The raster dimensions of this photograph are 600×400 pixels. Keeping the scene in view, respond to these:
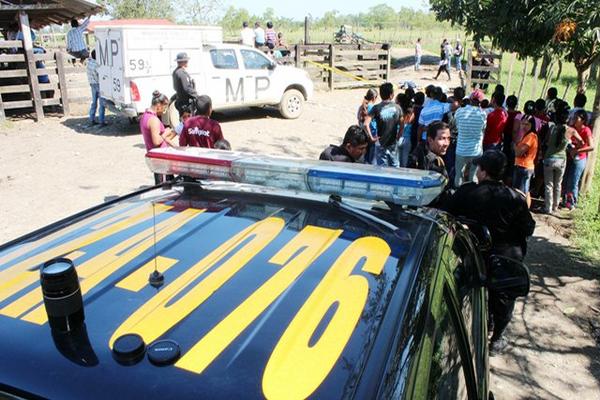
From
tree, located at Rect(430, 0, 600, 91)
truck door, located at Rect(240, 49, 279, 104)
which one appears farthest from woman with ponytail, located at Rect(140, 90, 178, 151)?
truck door, located at Rect(240, 49, 279, 104)

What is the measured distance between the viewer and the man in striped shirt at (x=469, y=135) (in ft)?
21.9

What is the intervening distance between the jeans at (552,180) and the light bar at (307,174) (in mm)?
5329

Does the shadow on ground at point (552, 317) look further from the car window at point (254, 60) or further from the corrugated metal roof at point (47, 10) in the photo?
the corrugated metal roof at point (47, 10)

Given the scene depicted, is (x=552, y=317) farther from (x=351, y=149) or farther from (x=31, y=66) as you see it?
(x=31, y=66)

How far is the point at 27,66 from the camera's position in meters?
12.1

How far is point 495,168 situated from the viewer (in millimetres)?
3818

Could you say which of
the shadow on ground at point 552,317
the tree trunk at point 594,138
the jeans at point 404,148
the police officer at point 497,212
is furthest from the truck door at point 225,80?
the police officer at point 497,212

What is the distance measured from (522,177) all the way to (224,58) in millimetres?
7331

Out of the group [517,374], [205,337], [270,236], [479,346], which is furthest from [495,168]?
[205,337]

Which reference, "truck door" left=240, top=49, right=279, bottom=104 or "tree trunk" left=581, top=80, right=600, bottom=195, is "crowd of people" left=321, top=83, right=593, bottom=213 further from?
"truck door" left=240, top=49, right=279, bottom=104

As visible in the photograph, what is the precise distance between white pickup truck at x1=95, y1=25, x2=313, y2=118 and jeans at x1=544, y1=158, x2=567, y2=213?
719 centimetres

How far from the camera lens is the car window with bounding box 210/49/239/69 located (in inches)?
448

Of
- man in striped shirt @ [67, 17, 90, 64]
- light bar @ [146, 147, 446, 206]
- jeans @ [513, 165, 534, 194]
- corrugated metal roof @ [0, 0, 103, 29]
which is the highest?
corrugated metal roof @ [0, 0, 103, 29]

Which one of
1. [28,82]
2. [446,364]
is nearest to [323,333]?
[446,364]
